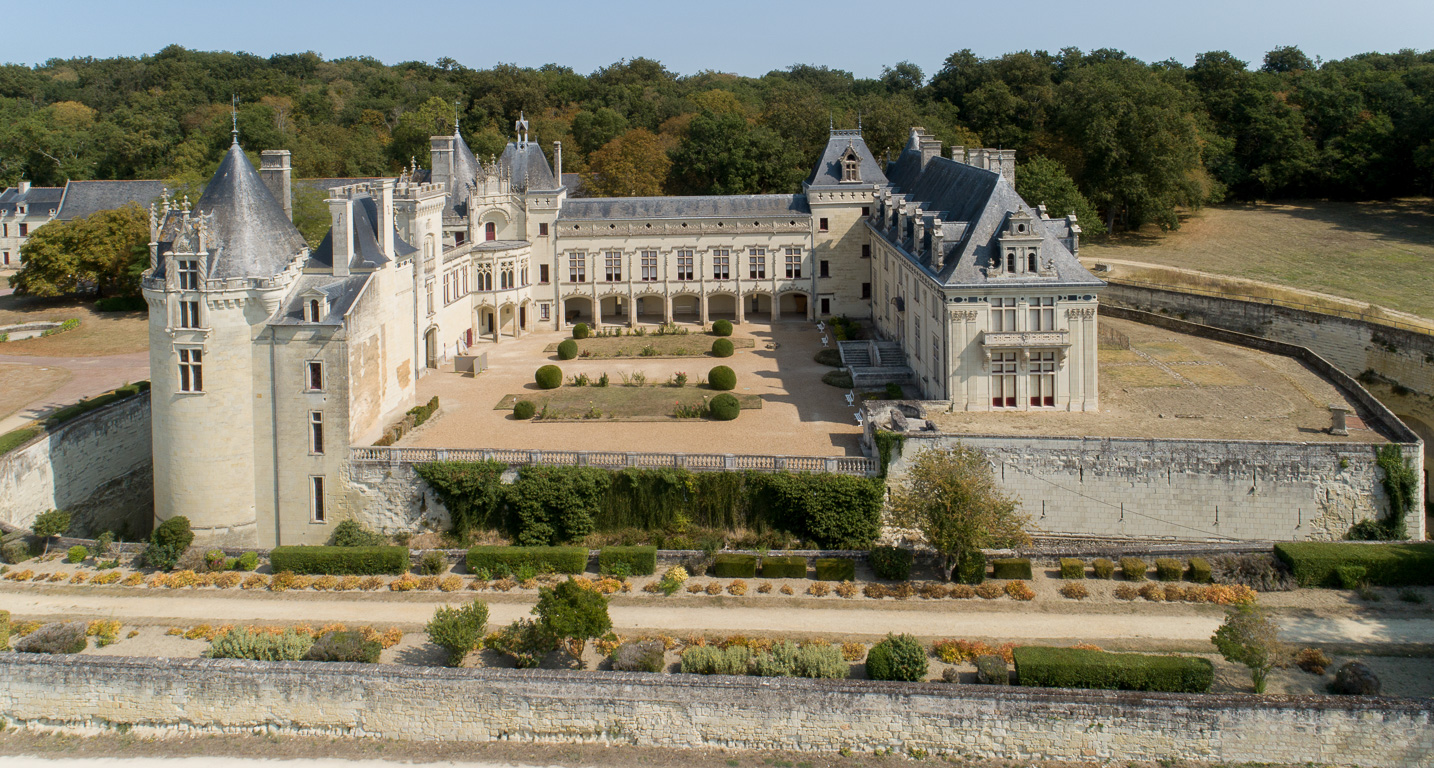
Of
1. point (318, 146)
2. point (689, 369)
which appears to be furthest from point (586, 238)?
point (318, 146)

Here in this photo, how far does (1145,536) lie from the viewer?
2744 centimetres

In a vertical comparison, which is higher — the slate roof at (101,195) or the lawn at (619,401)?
the slate roof at (101,195)

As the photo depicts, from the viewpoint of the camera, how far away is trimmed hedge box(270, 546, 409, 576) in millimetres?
25594

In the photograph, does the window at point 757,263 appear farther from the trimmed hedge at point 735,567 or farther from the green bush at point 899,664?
the green bush at point 899,664

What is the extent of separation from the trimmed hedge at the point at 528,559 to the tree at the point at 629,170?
33275mm

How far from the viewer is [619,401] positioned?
1399 inches

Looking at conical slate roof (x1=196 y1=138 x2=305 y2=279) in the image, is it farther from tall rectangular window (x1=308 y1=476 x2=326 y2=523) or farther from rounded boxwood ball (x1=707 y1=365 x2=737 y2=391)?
rounded boxwood ball (x1=707 y1=365 x2=737 y2=391)

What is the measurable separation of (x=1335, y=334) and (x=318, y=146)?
176ft

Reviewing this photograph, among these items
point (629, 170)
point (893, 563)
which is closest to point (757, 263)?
point (629, 170)

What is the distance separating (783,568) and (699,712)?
258 inches

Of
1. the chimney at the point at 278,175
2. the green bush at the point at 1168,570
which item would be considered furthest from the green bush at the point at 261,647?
the green bush at the point at 1168,570

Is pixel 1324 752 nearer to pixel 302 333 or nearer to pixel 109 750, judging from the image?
pixel 109 750

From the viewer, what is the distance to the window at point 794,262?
49.1 meters

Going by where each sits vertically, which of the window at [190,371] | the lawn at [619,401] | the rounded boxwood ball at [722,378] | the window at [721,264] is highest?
the window at [721,264]
